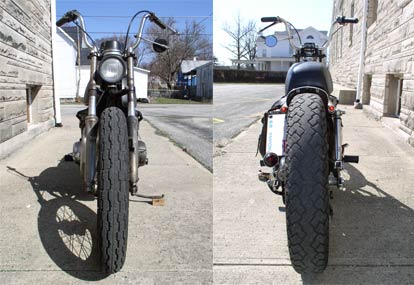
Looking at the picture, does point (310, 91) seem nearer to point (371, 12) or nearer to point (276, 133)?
point (276, 133)

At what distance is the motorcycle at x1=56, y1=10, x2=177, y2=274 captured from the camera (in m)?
2.24

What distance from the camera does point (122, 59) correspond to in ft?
9.66

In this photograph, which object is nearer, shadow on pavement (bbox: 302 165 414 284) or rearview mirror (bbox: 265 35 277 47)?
shadow on pavement (bbox: 302 165 414 284)

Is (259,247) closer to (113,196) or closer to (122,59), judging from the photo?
(113,196)

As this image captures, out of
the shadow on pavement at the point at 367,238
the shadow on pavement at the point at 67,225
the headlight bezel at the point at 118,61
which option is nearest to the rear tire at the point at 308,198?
the shadow on pavement at the point at 367,238

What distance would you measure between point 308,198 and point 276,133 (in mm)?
623

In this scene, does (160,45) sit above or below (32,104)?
above

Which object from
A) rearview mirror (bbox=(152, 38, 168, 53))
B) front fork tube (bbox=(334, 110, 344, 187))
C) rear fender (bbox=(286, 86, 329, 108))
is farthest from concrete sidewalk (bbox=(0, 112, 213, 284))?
rearview mirror (bbox=(152, 38, 168, 53))

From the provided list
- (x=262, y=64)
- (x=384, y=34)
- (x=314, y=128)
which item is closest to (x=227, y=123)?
(x=384, y=34)

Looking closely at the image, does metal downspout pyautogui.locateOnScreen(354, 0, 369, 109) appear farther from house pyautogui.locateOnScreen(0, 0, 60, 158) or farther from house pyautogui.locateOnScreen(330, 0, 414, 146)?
house pyautogui.locateOnScreen(0, 0, 60, 158)

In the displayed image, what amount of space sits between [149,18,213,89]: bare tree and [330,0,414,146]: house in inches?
121

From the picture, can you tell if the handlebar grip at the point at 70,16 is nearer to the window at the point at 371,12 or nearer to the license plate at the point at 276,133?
the license plate at the point at 276,133

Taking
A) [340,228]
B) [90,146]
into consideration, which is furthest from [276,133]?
[90,146]

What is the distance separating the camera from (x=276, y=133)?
101 inches
